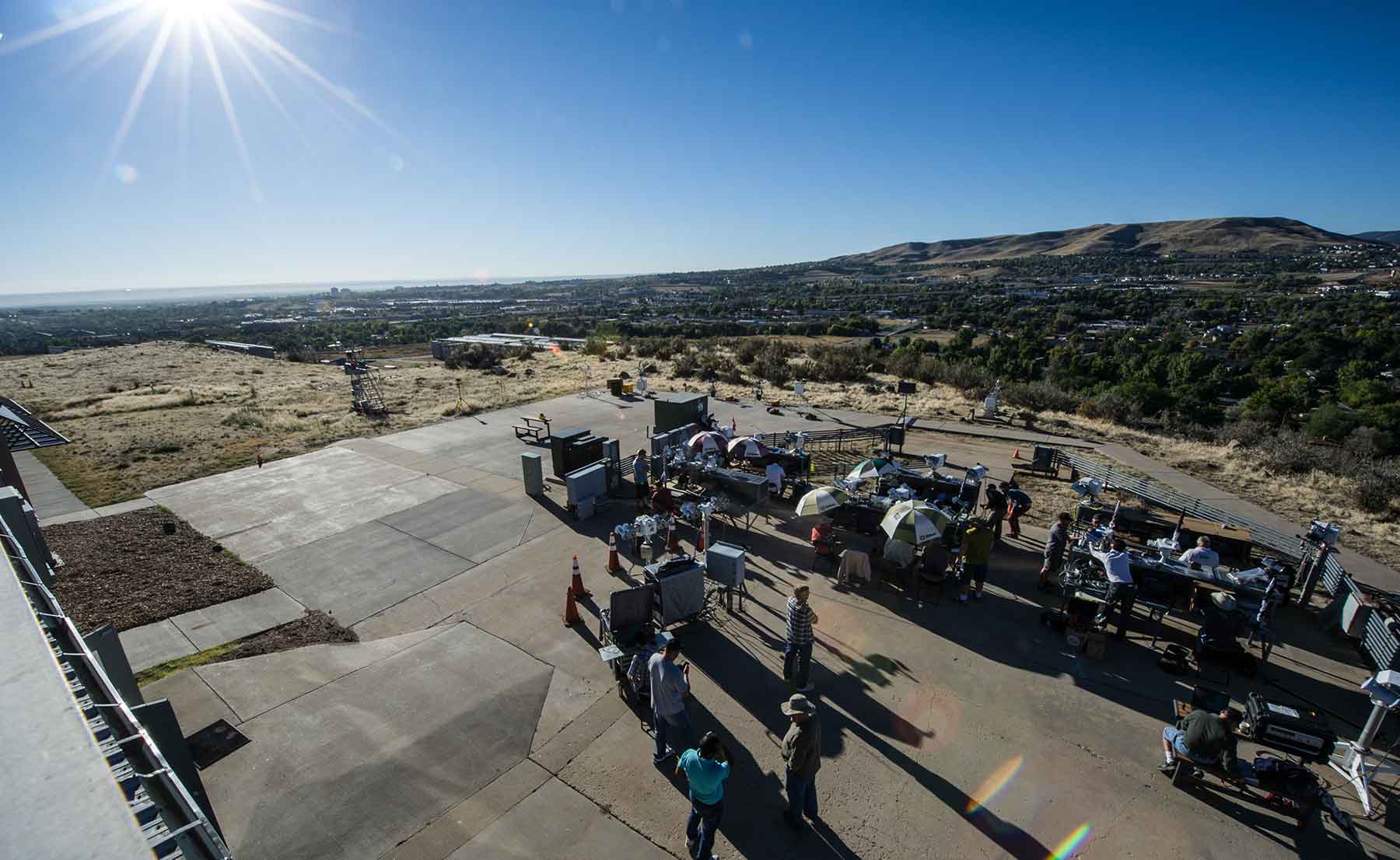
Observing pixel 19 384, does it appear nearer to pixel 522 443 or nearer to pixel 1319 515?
pixel 522 443

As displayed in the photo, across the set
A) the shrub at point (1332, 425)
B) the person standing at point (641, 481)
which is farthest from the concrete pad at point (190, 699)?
the shrub at point (1332, 425)

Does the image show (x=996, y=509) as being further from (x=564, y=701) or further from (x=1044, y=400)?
(x=1044, y=400)

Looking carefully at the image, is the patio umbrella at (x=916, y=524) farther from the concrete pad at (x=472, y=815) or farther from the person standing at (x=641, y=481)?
the concrete pad at (x=472, y=815)

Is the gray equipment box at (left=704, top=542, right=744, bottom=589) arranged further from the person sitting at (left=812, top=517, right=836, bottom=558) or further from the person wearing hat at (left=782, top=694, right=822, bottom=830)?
the person wearing hat at (left=782, top=694, right=822, bottom=830)

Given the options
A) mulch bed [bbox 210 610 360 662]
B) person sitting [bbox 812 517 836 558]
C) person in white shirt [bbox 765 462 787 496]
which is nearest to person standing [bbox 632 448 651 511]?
person in white shirt [bbox 765 462 787 496]

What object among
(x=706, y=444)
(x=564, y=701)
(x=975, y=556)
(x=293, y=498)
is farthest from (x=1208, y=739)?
(x=293, y=498)

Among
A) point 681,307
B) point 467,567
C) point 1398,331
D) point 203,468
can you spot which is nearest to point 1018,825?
point 467,567
